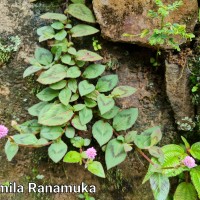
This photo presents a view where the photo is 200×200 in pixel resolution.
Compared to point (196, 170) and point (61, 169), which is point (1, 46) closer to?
point (61, 169)

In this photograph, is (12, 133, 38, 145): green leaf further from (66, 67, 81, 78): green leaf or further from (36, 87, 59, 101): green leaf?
(66, 67, 81, 78): green leaf

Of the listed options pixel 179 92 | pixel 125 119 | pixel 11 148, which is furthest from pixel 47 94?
pixel 179 92

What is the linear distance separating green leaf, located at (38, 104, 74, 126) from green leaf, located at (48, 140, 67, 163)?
0.14m

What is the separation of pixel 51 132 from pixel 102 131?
0.34 meters

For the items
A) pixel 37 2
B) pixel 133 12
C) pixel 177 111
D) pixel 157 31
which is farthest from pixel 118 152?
pixel 37 2

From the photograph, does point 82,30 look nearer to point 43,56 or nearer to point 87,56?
point 87,56

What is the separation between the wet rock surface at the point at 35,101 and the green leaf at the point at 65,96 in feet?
0.96

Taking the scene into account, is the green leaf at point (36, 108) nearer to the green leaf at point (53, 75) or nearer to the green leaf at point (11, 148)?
the green leaf at point (53, 75)

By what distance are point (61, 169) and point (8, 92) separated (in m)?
0.68

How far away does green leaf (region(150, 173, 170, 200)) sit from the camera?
7.07 feet

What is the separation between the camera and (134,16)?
246 cm

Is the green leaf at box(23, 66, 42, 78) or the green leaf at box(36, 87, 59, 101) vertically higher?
the green leaf at box(23, 66, 42, 78)

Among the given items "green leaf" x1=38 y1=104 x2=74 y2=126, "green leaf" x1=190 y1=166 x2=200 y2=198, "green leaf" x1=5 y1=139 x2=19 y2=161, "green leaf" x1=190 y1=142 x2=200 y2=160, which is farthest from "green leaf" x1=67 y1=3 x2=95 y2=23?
"green leaf" x1=190 y1=166 x2=200 y2=198

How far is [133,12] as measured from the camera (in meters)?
2.46
